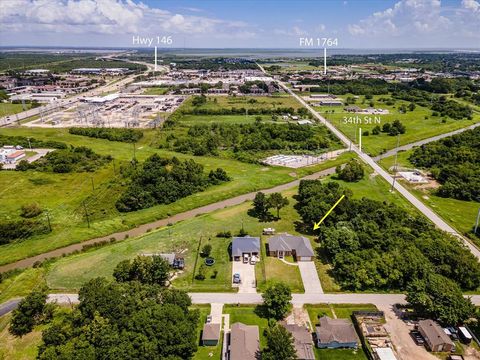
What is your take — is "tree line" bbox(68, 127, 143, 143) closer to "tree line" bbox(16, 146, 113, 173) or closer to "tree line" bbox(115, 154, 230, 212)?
"tree line" bbox(16, 146, 113, 173)

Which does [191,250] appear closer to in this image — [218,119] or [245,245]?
[245,245]

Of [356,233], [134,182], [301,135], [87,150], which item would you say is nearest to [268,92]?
[301,135]

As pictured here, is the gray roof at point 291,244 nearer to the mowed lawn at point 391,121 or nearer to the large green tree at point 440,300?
the large green tree at point 440,300

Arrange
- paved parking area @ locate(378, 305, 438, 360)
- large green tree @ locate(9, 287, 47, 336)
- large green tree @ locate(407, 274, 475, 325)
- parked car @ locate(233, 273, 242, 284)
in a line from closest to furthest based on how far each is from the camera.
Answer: paved parking area @ locate(378, 305, 438, 360) < large green tree @ locate(407, 274, 475, 325) < large green tree @ locate(9, 287, 47, 336) < parked car @ locate(233, 273, 242, 284)

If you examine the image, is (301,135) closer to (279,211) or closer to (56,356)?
(279,211)

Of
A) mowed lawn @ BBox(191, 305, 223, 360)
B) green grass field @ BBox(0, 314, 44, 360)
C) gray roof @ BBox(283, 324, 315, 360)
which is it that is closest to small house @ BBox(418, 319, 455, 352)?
gray roof @ BBox(283, 324, 315, 360)

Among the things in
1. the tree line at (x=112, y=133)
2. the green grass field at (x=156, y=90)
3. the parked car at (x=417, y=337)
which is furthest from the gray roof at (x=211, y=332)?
the green grass field at (x=156, y=90)
